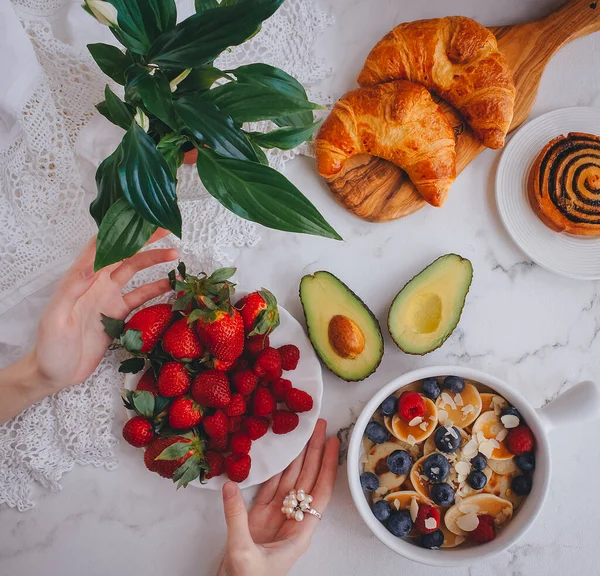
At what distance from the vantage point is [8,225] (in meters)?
0.93

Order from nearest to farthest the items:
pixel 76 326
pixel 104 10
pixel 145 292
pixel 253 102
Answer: pixel 104 10 → pixel 253 102 → pixel 76 326 → pixel 145 292

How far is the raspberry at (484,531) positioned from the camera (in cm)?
92

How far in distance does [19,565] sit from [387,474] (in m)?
0.68

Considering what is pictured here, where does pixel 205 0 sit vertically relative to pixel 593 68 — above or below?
above

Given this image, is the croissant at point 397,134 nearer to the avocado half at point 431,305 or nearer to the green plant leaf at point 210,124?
the avocado half at point 431,305

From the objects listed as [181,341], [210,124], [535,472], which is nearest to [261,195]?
[210,124]

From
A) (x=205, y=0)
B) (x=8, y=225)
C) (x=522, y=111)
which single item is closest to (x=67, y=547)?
(x=8, y=225)

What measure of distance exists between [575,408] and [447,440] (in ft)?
0.66

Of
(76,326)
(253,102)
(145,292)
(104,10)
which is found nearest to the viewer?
(104,10)

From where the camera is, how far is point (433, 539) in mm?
926

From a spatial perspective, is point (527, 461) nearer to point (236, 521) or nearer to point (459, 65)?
point (236, 521)

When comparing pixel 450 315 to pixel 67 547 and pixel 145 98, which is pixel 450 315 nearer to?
pixel 145 98

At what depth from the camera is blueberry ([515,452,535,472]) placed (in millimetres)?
930

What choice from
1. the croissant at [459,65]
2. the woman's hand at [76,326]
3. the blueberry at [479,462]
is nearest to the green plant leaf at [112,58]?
the woman's hand at [76,326]
